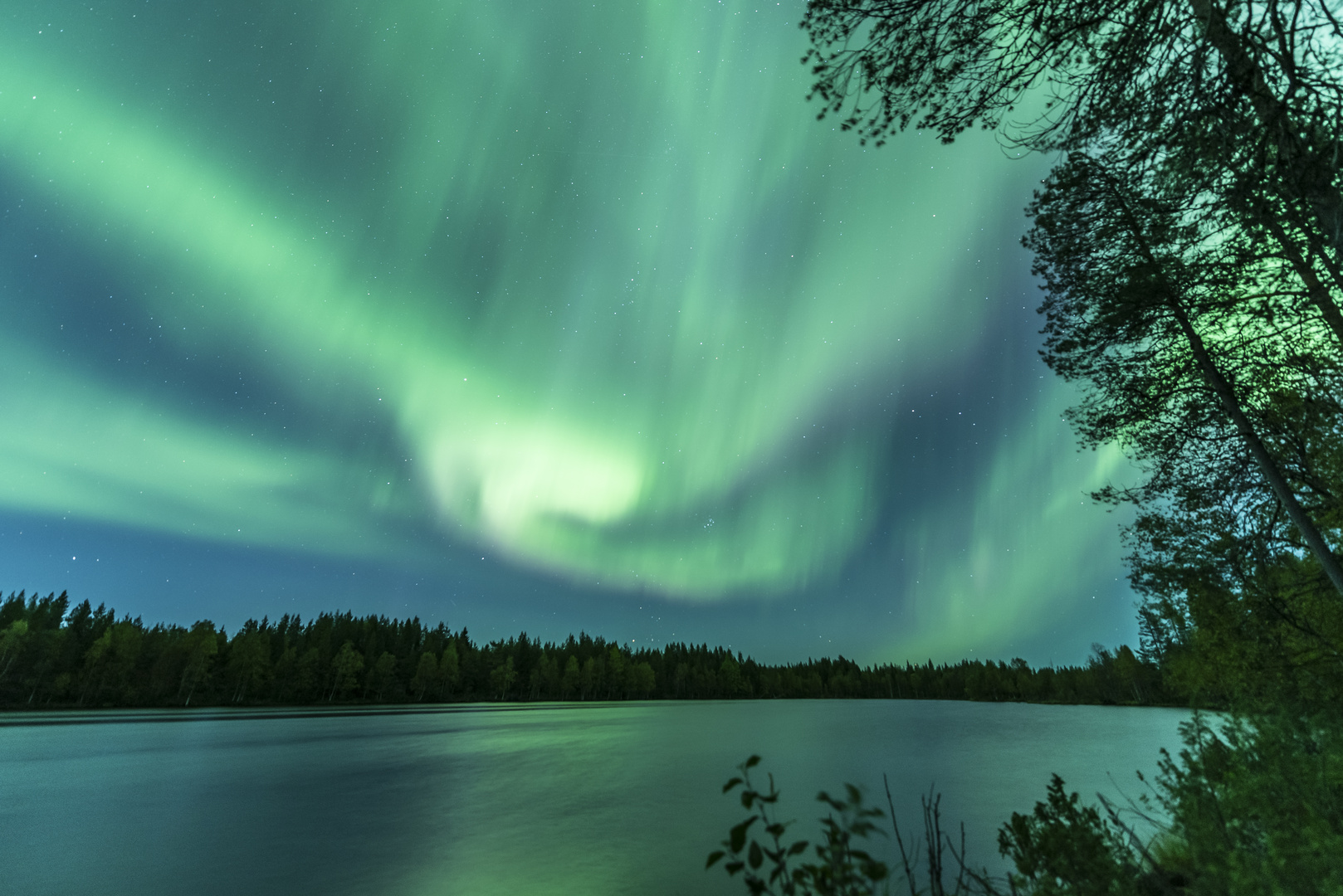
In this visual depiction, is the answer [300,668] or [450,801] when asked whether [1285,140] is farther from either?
[300,668]

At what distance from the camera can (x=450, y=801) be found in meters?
27.4

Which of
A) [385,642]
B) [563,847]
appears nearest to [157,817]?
[563,847]

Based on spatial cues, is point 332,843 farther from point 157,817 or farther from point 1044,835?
point 1044,835

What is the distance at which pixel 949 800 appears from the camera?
25625 millimetres

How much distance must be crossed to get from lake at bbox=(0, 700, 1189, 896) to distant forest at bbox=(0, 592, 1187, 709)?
49386 millimetres

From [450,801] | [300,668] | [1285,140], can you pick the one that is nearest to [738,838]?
[1285,140]

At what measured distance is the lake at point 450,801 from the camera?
1673cm

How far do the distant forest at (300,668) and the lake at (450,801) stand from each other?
162ft

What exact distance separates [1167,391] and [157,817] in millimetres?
38514

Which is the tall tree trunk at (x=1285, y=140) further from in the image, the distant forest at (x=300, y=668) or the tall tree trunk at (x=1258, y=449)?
the distant forest at (x=300, y=668)

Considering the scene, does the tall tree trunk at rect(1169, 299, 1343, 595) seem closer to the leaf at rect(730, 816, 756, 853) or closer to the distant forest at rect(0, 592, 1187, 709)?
the leaf at rect(730, 816, 756, 853)

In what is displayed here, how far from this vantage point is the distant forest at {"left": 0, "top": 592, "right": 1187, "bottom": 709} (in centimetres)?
9650

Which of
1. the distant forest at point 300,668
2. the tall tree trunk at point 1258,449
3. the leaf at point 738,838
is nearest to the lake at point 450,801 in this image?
the tall tree trunk at point 1258,449

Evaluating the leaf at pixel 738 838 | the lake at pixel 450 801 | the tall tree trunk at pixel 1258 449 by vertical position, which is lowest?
the lake at pixel 450 801
